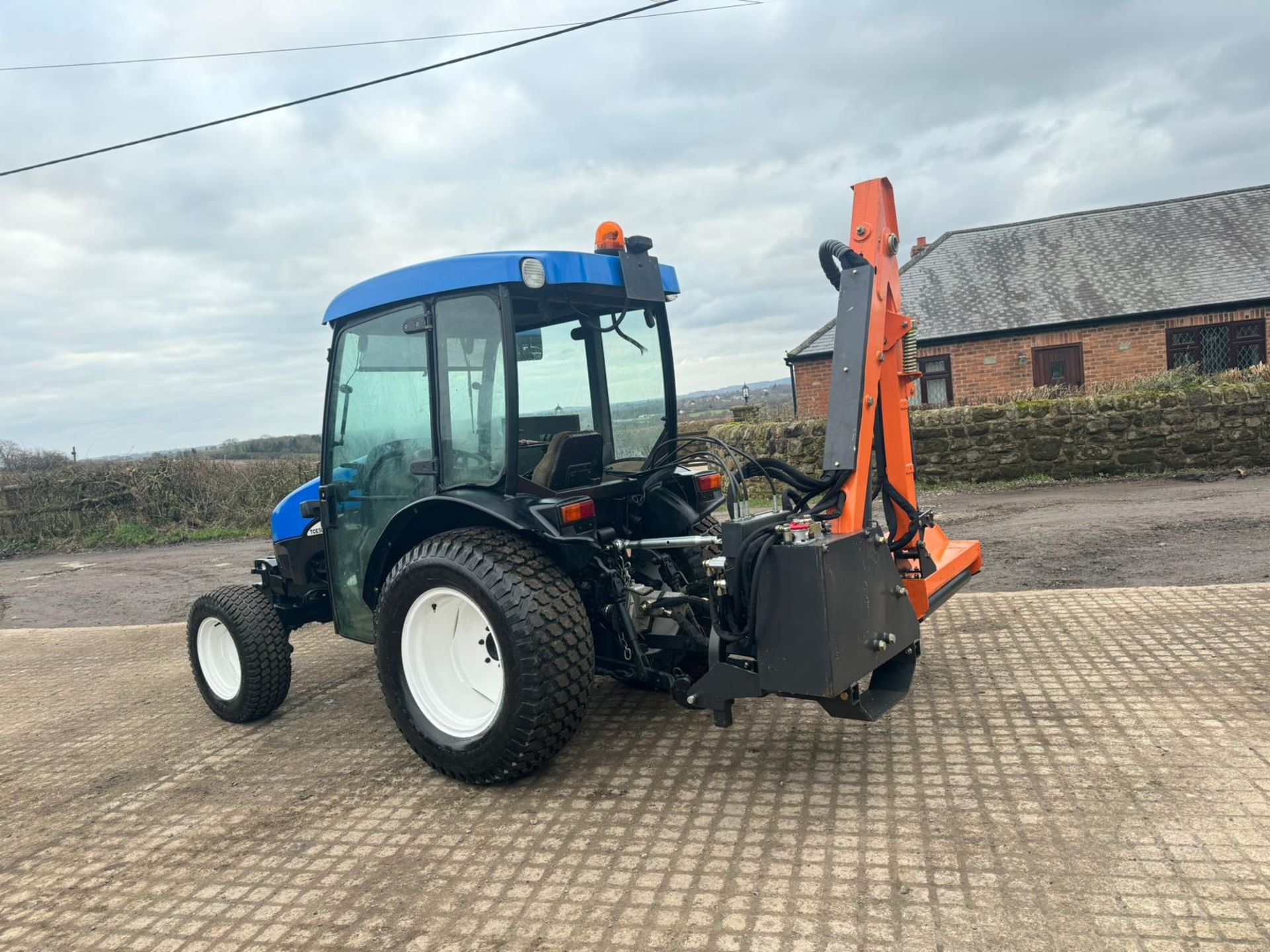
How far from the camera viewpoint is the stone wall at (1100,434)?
11.9m

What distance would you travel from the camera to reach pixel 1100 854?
8.77 ft

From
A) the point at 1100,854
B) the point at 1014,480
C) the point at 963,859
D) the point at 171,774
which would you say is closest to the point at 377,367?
the point at 171,774

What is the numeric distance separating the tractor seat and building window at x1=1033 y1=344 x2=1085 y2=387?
17.0m

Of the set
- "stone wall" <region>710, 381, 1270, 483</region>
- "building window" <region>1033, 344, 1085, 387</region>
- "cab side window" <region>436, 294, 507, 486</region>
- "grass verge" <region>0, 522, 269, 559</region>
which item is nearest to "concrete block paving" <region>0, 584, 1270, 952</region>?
"cab side window" <region>436, 294, 507, 486</region>

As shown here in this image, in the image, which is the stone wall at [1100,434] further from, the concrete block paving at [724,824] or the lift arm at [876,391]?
the lift arm at [876,391]

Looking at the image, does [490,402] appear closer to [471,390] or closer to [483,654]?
[471,390]

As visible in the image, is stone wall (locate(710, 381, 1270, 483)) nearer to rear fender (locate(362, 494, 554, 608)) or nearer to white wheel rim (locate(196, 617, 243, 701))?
white wheel rim (locate(196, 617, 243, 701))

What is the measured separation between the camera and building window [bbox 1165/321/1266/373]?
17609mm

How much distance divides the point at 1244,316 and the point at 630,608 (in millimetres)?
18707

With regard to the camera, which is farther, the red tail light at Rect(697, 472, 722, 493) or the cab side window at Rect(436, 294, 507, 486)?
the red tail light at Rect(697, 472, 722, 493)

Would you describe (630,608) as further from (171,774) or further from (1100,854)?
(171,774)

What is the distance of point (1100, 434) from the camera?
40.3 feet

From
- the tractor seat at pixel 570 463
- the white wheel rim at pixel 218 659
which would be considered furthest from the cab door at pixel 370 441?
the white wheel rim at pixel 218 659

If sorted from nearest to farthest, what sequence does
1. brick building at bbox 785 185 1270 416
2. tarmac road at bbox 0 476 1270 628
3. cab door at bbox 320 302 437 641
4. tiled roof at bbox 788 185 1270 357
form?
cab door at bbox 320 302 437 641 < tarmac road at bbox 0 476 1270 628 < brick building at bbox 785 185 1270 416 < tiled roof at bbox 788 185 1270 357
